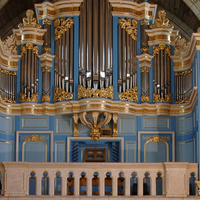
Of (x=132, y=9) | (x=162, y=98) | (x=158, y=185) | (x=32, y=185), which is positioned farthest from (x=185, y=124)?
(x=32, y=185)

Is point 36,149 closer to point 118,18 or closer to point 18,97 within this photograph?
point 18,97

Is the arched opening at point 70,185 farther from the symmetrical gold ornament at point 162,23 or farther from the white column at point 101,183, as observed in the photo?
the symmetrical gold ornament at point 162,23

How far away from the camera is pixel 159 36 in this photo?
28156mm

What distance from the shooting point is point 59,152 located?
27.5 meters

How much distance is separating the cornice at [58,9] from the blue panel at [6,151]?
4.57 m

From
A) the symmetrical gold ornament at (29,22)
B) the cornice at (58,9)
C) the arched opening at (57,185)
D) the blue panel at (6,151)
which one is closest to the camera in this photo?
the arched opening at (57,185)

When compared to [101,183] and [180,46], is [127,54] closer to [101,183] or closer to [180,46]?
[180,46]

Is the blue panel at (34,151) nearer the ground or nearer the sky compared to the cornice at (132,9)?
nearer the ground

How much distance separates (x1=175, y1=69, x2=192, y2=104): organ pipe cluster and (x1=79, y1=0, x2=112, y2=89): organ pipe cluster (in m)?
2.30

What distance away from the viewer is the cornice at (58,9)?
28.1 meters

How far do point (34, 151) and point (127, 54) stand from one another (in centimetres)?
450

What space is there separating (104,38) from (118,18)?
0.94 m

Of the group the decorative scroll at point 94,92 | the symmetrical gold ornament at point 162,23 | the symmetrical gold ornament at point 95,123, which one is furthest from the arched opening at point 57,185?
the symmetrical gold ornament at point 162,23

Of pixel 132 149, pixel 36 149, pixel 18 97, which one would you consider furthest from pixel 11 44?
pixel 132 149
